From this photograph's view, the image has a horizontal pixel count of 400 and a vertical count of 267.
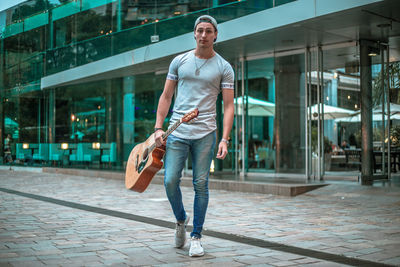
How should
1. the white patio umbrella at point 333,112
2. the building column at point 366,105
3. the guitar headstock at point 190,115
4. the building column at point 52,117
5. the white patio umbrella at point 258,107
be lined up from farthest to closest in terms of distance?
the building column at point 52,117 < the white patio umbrella at point 258,107 < the white patio umbrella at point 333,112 < the building column at point 366,105 < the guitar headstock at point 190,115

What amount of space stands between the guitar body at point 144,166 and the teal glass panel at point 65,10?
574 inches

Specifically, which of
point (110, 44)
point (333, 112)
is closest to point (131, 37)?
point (110, 44)

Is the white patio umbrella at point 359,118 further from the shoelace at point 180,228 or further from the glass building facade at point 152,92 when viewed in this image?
the shoelace at point 180,228

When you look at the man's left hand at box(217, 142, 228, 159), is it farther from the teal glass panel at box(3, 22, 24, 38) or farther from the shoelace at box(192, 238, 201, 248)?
the teal glass panel at box(3, 22, 24, 38)

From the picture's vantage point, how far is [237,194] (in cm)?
968

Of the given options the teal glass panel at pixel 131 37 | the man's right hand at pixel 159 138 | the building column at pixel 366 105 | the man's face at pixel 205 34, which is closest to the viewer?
the man's face at pixel 205 34

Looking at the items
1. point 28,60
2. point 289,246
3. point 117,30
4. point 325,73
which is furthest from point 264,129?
point 28,60

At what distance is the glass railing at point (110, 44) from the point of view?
10.7 meters

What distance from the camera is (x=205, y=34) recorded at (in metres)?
3.94

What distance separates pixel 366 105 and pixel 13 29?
16.6 meters

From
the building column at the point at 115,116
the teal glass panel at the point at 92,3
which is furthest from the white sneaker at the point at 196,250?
the teal glass panel at the point at 92,3

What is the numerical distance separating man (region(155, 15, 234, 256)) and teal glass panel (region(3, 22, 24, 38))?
1905cm

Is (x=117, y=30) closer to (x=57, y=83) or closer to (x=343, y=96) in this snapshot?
(x=57, y=83)

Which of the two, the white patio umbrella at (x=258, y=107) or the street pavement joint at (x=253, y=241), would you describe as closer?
the street pavement joint at (x=253, y=241)
